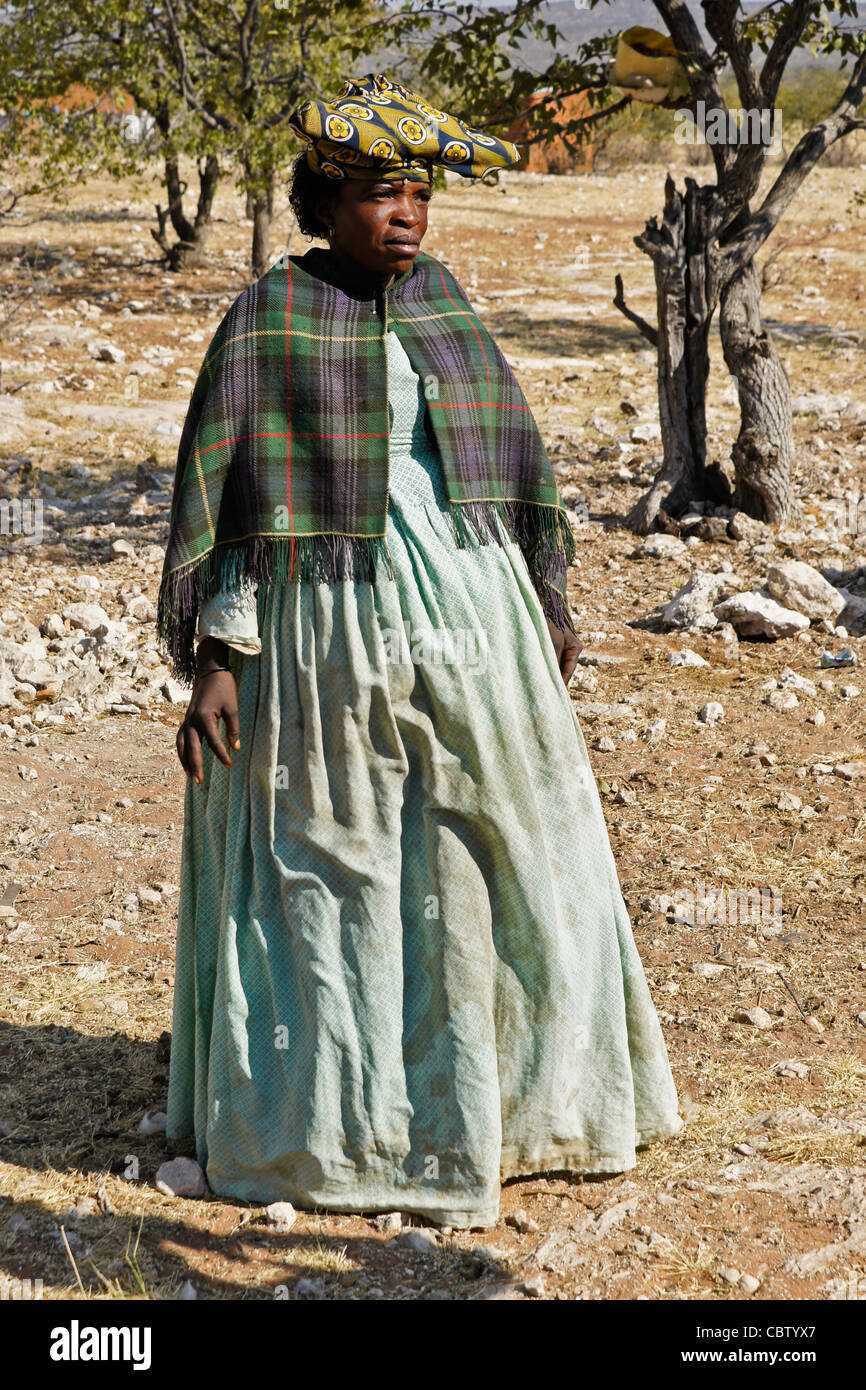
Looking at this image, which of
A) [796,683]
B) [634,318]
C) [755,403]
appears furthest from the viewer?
[634,318]

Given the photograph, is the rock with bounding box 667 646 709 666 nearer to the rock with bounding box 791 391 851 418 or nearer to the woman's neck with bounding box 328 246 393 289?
the woman's neck with bounding box 328 246 393 289

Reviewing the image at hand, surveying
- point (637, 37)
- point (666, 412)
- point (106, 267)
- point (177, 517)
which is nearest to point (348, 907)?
point (177, 517)

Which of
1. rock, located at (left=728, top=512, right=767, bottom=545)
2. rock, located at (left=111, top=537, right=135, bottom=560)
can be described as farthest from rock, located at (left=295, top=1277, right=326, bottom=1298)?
rock, located at (left=728, top=512, right=767, bottom=545)

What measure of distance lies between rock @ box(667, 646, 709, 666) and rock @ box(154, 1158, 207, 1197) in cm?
367

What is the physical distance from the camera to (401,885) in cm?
250

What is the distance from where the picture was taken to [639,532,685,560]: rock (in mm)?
7184

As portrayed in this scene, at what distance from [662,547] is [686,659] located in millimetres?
1510

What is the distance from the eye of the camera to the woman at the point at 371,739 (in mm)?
2451

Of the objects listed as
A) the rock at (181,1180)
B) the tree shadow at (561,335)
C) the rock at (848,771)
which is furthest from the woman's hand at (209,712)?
the tree shadow at (561,335)

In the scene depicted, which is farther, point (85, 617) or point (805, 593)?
point (805, 593)

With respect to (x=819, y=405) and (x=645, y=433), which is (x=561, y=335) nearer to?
(x=819, y=405)

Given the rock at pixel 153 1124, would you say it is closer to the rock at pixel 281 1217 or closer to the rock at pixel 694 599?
the rock at pixel 281 1217

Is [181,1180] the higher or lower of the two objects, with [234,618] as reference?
lower

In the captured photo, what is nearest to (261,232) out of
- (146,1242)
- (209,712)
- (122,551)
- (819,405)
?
(819,405)
